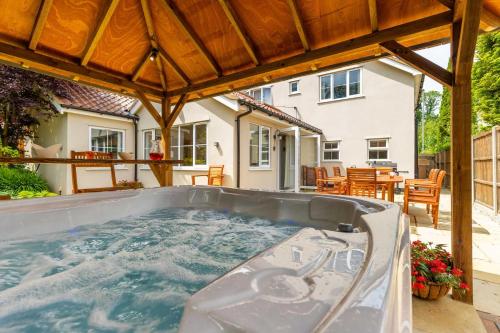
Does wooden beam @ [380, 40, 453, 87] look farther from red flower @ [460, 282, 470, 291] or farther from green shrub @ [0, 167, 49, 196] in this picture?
green shrub @ [0, 167, 49, 196]

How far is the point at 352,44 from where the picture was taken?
2480 mm

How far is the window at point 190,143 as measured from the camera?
6.71 metres

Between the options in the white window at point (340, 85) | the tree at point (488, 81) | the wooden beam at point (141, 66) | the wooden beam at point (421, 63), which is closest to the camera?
the wooden beam at point (421, 63)

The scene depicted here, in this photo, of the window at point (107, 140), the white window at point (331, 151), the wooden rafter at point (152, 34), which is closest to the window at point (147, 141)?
the window at point (107, 140)

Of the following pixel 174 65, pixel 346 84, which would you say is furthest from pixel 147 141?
pixel 346 84

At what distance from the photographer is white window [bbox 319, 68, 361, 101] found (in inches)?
351

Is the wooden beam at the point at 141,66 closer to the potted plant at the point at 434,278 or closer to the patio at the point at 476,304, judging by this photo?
the potted plant at the point at 434,278

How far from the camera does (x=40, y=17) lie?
2.38 m

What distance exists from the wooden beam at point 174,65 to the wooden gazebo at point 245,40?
0.04 feet

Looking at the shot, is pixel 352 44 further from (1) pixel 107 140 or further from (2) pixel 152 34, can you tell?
(1) pixel 107 140

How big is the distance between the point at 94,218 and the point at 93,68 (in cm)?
204

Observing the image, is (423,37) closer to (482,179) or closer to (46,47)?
(46,47)

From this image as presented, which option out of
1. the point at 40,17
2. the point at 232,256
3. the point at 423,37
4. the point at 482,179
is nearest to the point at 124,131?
the point at 40,17

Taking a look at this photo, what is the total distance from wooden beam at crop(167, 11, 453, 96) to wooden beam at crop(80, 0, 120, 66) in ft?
4.73
